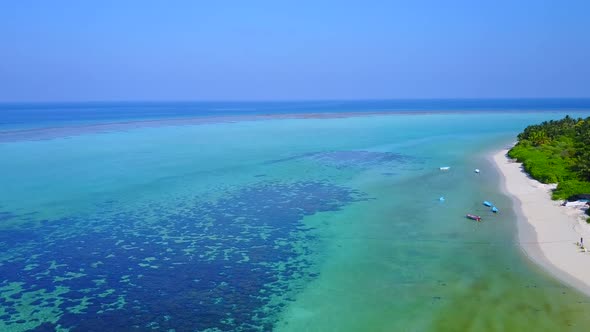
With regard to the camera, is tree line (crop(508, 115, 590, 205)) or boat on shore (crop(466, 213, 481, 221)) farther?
tree line (crop(508, 115, 590, 205))

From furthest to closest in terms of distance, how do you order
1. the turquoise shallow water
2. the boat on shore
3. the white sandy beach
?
1. the boat on shore
2. the white sandy beach
3. the turquoise shallow water

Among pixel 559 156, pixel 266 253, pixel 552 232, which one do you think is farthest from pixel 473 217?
pixel 559 156

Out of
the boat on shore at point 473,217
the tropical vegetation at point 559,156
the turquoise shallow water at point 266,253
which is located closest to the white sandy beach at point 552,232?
the turquoise shallow water at point 266,253

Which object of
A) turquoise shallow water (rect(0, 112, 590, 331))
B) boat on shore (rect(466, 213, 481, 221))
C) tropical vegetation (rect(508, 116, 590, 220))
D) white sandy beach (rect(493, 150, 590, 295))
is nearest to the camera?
turquoise shallow water (rect(0, 112, 590, 331))

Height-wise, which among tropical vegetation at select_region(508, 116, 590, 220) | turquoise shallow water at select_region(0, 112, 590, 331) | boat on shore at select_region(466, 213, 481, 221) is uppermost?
tropical vegetation at select_region(508, 116, 590, 220)

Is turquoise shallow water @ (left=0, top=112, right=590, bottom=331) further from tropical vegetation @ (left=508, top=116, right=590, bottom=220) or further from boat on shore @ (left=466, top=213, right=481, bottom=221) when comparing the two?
tropical vegetation @ (left=508, top=116, right=590, bottom=220)

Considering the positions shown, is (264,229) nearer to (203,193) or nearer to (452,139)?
(203,193)

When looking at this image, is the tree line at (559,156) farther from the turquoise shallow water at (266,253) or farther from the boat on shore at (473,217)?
the boat on shore at (473,217)

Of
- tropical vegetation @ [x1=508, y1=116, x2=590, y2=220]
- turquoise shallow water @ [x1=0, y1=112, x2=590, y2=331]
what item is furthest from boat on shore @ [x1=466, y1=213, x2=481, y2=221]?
tropical vegetation @ [x1=508, y1=116, x2=590, y2=220]
